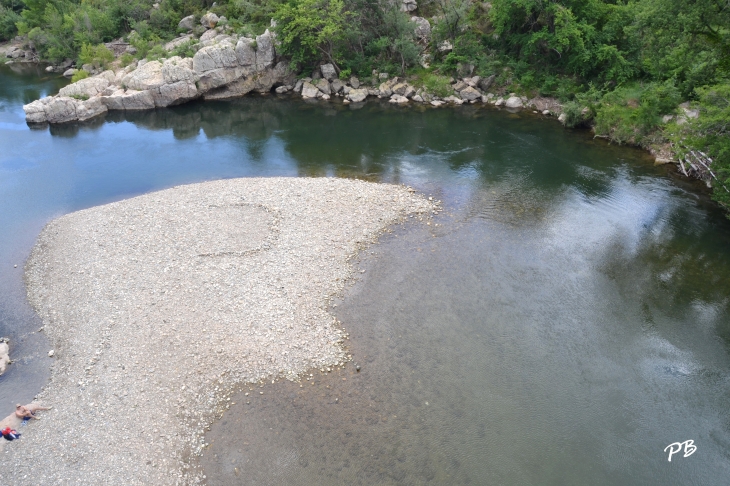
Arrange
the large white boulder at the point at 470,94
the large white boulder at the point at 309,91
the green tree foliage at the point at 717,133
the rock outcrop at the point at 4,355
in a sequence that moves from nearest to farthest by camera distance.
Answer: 1. the rock outcrop at the point at 4,355
2. the green tree foliage at the point at 717,133
3. the large white boulder at the point at 470,94
4. the large white boulder at the point at 309,91

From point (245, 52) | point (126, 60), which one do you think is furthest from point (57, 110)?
point (245, 52)

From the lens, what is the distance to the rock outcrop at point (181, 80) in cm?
4603

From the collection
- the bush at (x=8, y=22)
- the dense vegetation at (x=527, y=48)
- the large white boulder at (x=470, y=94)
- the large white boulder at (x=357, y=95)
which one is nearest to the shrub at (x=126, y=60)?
the dense vegetation at (x=527, y=48)

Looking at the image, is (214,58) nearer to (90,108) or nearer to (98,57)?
(90,108)

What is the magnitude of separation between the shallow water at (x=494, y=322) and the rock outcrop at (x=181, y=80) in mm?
10916

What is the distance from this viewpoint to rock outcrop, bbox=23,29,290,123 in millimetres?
46031

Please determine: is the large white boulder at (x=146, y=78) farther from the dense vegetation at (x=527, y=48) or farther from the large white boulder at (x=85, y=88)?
the dense vegetation at (x=527, y=48)

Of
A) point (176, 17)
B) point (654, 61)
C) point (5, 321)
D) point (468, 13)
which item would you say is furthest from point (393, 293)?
point (176, 17)

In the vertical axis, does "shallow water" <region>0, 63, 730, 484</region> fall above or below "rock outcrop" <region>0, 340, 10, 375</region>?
above

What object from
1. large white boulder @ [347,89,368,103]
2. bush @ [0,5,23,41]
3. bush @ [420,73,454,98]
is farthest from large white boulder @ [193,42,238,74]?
bush @ [0,5,23,41]

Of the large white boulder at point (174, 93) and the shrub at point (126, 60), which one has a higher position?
the shrub at point (126, 60)

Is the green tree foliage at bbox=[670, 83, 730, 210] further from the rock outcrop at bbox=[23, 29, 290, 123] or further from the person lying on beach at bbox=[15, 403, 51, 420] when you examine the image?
the rock outcrop at bbox=[23, 29, 290, 123]

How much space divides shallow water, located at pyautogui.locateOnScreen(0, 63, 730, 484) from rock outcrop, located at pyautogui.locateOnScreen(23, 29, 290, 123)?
1092cm

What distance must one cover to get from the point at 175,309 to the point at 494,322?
13.4 metres
